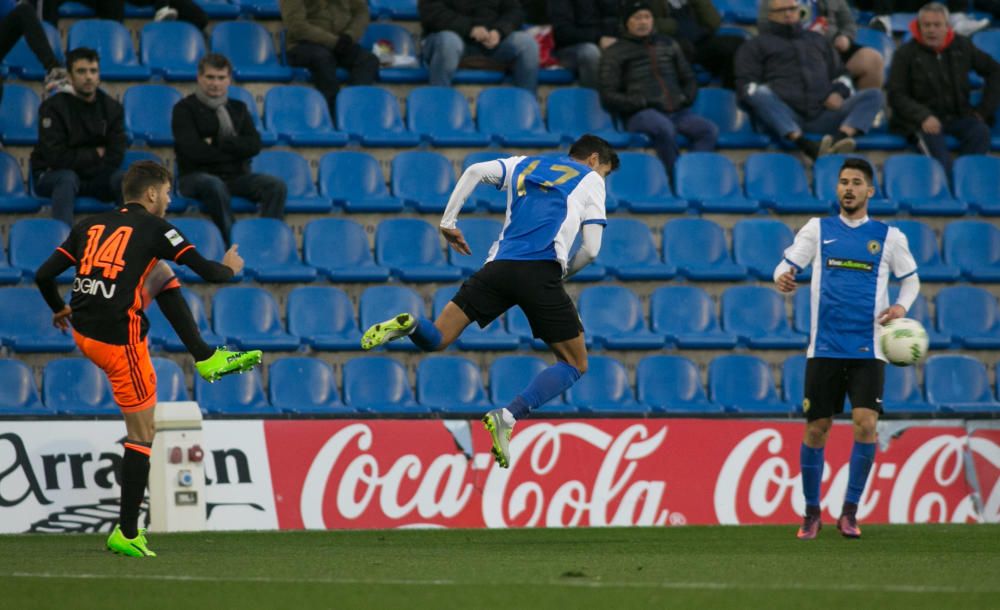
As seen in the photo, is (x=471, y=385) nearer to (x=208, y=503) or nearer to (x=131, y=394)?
(x=208, y=503)

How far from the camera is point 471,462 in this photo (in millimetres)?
11477

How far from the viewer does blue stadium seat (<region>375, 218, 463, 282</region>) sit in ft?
44.1

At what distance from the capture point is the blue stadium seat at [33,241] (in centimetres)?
1241

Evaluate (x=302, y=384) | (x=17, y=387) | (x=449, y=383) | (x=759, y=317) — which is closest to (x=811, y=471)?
(x=449, y=383)

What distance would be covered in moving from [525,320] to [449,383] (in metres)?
1.10

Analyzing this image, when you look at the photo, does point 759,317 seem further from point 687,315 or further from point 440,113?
point 440,113

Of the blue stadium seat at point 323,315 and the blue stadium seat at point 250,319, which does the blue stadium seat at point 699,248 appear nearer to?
the blue stadium seat at point 323,315

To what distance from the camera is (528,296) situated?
8.87 meters

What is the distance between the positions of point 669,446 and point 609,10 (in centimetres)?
574

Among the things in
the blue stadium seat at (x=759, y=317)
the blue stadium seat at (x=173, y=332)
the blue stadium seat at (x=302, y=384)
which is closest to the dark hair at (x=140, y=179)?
the blue stadium seat at (x=173, y=332)

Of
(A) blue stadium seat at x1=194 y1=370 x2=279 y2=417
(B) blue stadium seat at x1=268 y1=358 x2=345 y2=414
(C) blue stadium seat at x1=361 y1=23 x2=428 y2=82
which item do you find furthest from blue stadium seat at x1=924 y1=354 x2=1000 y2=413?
(A) blue stadium seat at x1=194 y1=370 x2=279 y2=417

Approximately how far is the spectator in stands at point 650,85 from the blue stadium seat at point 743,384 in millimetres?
2420

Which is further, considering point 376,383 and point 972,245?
point 972,245

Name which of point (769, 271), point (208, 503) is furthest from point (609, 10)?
point (208, 503)
